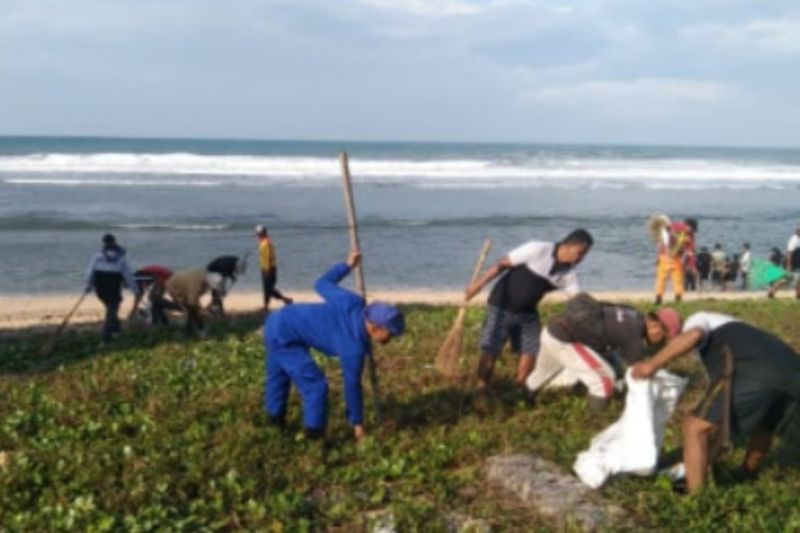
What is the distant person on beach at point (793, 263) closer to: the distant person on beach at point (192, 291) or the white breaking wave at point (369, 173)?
the distant person on beach at point (192, 291)

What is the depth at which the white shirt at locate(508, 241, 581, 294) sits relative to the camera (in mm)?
8188

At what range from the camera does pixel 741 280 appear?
22.0 m

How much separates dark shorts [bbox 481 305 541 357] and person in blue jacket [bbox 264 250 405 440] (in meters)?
1.81

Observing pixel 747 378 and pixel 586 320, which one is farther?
pixel 586 320

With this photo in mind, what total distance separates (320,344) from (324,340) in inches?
2.6

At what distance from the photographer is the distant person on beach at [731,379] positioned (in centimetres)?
567

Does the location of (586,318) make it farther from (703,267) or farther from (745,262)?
(745,262)

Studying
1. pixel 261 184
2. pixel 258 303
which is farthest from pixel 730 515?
pixel 261 184

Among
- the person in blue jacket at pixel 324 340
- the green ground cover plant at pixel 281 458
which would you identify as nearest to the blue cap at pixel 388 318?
the person in blue jacket at pixel 324 340

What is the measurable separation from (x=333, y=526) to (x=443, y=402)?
9.44ft

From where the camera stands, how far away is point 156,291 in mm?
13844

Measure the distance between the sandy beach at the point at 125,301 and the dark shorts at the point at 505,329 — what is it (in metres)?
7.69

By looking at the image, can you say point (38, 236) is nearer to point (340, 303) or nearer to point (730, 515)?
point (340, 303)

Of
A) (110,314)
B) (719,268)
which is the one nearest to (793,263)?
(719,268)
